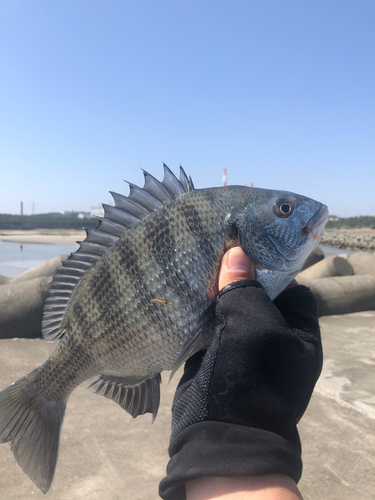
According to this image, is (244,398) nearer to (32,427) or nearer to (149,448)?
(32,427)

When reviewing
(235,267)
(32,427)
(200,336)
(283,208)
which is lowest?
(32,427)

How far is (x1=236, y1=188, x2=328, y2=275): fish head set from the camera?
1.68 metres

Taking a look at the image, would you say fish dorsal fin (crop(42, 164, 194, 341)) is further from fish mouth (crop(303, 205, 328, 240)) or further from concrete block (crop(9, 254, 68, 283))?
concrete block (crop(9, 254, 68, 283))

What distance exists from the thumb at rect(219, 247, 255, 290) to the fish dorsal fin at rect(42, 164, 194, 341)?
17.1 inches

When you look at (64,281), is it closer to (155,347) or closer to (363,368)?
(155,347)

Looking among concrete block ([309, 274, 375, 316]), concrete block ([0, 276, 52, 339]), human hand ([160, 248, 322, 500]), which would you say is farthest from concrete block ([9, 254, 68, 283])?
human hand ([160, 248, 322, 500])

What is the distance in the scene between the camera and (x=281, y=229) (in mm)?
1707

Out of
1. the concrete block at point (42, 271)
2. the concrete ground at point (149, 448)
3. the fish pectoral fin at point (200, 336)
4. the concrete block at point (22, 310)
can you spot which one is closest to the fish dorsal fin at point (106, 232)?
the fish pectoral fin at point (200, 336)

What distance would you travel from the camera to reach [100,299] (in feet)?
5.58

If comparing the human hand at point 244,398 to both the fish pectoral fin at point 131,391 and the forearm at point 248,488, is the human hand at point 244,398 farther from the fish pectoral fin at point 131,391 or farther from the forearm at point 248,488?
the fish pectoral fin at point 131,391

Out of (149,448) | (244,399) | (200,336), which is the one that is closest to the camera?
(244,399)

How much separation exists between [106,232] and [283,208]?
86cm

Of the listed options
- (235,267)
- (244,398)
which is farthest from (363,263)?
(244,398)

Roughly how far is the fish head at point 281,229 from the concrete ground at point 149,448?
6.67ft
